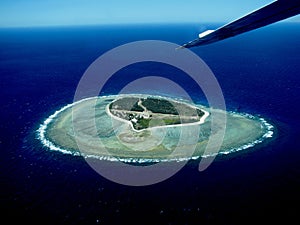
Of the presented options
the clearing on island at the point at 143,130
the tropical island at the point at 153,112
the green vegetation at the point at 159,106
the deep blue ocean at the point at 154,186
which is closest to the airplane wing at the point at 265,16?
the deep blue ocean at the point at 154,186

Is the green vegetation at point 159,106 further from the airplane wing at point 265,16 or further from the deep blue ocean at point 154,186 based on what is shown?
the airplane wing at point 265,16

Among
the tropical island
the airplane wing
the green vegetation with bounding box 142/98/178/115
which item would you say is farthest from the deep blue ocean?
the airplane wing

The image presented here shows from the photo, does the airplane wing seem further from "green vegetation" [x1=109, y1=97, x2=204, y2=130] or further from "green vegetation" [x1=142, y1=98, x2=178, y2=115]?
"green vegetation" [x1=142, y1=98, x2=178, y2=115]

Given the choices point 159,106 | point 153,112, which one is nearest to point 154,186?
point 153,112

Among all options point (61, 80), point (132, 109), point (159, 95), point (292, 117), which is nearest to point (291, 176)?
point (292, 117)

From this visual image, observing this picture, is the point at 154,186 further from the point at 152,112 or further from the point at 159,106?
the point at 159,106

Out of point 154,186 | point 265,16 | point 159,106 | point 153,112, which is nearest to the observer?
point 265,16

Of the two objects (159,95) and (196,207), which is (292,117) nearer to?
(159,95)

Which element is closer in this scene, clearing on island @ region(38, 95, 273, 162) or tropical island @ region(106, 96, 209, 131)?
clearing on island @ region(38, 95, 273, 162)
